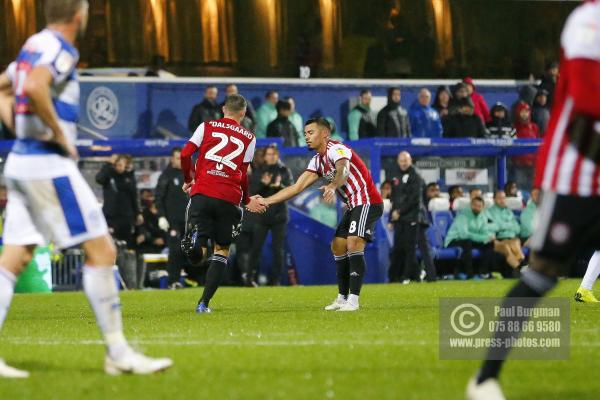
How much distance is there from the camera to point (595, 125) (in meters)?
6.54

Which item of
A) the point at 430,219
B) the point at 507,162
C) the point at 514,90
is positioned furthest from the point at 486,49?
the point at 430,219

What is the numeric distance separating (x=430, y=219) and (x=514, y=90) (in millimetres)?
6974

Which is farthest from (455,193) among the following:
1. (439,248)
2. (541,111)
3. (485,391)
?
(485,391)

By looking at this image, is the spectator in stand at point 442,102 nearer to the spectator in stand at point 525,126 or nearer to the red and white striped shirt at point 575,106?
the spectator in stand at point 525,126

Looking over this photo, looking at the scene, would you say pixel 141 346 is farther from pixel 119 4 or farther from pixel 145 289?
pixel 119 4

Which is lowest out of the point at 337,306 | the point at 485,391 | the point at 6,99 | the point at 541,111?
the point at 337,306

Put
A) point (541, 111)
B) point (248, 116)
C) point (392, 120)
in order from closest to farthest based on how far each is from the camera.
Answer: point (248, 116)
point (392, 120)
point (541, 111)

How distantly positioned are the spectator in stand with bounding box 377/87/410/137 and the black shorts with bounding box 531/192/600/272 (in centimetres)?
1972

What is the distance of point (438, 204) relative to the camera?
25.4m

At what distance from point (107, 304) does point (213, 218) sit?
6.85 meters

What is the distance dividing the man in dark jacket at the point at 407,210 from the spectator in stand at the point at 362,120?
3.48 m

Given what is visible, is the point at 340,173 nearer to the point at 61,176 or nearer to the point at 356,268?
the point at 356,268

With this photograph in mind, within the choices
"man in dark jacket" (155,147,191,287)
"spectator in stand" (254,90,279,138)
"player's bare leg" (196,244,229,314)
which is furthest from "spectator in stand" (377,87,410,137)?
"player's bare leg" (196,244,229,314)

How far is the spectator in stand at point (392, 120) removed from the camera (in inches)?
1036
